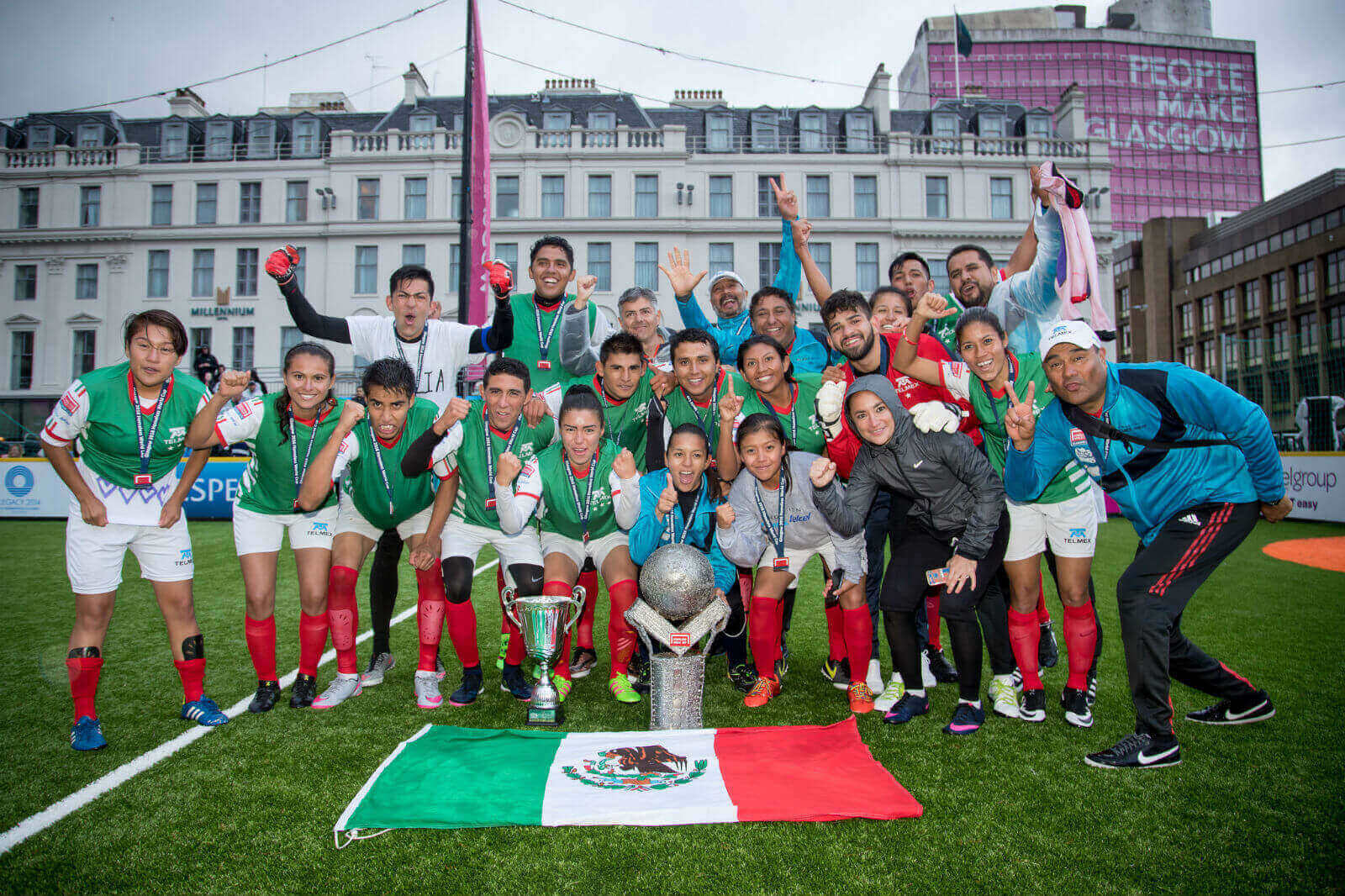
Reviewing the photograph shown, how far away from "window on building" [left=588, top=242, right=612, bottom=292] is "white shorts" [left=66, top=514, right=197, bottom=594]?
27763 mm

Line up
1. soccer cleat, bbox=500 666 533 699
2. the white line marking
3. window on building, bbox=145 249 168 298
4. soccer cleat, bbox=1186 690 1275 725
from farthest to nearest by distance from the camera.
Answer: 1. window on building, bbox=145 249 168 298
2. soccer cleat, bbox=500 666 533 699
3. soccer cleat, bbox=1186 690 1275 725
4. the white line marking

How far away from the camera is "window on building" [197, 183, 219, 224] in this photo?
105ft

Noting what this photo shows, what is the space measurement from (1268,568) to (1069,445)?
7289mm

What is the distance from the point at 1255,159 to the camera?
3051 inches

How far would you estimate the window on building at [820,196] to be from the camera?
103ft

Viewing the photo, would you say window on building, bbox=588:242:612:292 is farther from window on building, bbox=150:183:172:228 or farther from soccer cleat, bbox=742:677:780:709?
soccer cleat, bbox=742:677:780:709

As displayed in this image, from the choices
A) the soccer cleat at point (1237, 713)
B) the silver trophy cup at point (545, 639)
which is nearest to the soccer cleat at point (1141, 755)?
the soccer cleat at point (1237, 713)

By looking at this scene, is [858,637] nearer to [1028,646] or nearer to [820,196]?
[1028,646]

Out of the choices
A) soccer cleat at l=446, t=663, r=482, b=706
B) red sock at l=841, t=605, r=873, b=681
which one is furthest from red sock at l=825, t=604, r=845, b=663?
soccer cleat at l=446, t=663, r=482, b=706

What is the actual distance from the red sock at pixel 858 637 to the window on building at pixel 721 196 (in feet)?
95.7

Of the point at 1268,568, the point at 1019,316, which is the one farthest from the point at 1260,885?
→ the point at 1268,568

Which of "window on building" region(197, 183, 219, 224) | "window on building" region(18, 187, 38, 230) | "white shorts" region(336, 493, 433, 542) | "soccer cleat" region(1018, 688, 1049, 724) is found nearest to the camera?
"soccer cleat" region(1018, 688, 1049, 724)

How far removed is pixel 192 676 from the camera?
401cm

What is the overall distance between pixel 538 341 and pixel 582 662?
227cm
